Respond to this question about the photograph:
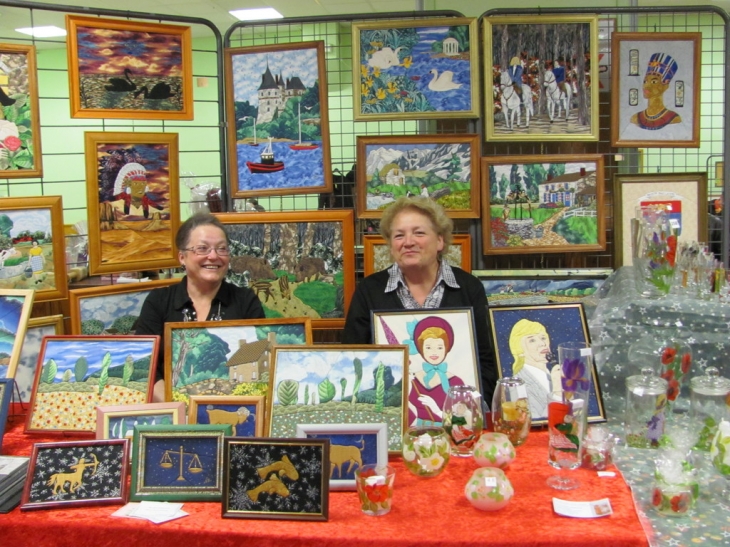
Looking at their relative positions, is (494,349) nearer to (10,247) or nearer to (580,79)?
(580,79)

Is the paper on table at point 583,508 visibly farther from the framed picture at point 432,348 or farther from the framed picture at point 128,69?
the framed picture at point 128,69

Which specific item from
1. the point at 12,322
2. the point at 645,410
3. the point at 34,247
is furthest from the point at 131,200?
the point at 645,410

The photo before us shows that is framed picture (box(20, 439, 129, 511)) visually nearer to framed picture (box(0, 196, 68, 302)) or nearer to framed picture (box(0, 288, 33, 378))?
framed picture (box(0, 288, 33, 378))

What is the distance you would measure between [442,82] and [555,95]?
52 cm

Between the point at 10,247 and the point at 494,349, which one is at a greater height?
the point at 10,247

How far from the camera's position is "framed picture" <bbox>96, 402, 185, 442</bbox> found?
73.4 inches

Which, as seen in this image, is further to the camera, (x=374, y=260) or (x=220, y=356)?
(x=374, y=260)

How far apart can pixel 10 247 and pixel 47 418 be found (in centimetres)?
106

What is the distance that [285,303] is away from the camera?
10.5ft

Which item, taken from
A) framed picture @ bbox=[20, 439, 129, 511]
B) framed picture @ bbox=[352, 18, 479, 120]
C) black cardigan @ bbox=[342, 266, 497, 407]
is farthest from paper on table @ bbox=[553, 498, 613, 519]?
framed picture @ bbox=[352, 18, 479, 120]

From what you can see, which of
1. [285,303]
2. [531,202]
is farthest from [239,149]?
[531,202]

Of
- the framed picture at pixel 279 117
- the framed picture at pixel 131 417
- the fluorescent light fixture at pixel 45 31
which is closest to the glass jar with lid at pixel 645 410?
the framed picture at pixel 131 417

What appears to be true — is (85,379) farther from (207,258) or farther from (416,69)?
(416,69)

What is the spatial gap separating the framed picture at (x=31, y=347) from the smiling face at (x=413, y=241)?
1.51 meters
